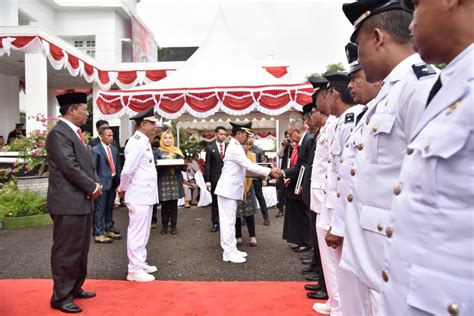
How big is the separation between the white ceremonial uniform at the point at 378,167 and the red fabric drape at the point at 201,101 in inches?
287

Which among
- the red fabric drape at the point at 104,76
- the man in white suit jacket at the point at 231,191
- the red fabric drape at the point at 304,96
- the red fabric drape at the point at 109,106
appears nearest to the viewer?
the man in white suit jacket at the point at 231,191

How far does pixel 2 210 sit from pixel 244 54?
6.33 meters

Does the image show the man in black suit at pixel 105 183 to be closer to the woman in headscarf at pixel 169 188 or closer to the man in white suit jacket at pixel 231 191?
the woman in headscarf at pixel 169 188

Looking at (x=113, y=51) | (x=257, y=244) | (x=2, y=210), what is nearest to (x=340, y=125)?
(x=257, y=244)

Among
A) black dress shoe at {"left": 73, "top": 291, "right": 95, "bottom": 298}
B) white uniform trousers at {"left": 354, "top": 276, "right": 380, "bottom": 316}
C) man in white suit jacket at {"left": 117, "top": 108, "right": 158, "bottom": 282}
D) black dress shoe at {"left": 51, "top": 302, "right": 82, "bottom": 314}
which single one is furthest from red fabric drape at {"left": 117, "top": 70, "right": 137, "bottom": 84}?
white uniform trousers at {"left": 354, "top": 276, "right": 380, "bottom": 316}

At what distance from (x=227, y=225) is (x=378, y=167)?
12.0 ft

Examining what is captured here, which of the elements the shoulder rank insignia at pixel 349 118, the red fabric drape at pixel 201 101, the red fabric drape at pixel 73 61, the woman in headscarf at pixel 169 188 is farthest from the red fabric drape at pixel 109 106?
the shoulder rank insignia at pixel 349 118

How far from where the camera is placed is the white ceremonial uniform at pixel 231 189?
5.12 m

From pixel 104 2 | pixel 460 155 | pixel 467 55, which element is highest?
pixel 104 2

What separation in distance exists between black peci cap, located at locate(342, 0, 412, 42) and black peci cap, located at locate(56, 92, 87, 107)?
272cm

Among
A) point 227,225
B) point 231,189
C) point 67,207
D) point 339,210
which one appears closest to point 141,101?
point 231,189

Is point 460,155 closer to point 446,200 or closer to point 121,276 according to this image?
point 446,200

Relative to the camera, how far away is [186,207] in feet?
32.1

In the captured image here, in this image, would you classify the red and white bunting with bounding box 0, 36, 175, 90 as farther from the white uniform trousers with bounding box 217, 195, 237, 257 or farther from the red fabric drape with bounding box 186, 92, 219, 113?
the white uniform trousers with bounding box 217, 195, 237, 257
